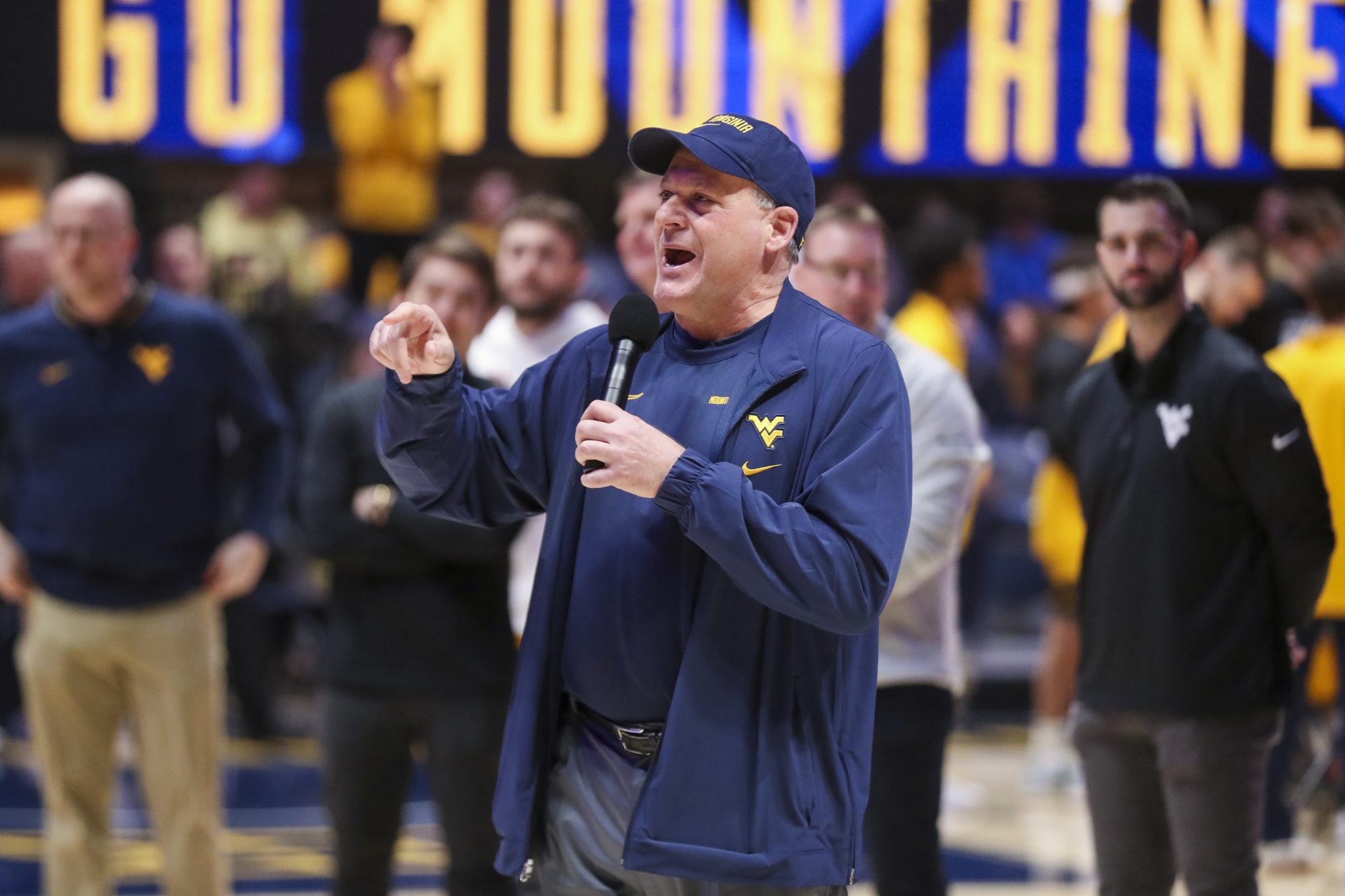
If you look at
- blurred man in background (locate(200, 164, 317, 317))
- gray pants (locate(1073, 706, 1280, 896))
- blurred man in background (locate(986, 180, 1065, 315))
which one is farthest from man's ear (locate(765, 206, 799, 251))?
blurred man in background (locate(986, 180, 1065, 315))

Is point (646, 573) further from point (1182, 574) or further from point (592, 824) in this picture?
point (1182, 574)

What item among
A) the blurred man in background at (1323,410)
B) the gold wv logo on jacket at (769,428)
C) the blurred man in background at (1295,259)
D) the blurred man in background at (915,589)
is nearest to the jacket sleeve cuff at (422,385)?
the gold wv logo on jacket at (769,428)

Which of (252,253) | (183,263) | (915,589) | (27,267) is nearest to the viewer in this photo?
(915,589)

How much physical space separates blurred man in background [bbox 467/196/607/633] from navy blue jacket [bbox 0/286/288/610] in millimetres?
977

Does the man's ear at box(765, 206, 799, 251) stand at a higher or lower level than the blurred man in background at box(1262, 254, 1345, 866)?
higher

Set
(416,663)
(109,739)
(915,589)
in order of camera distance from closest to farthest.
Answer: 1. (915,589)
2. (416,663)
3. (109,739)

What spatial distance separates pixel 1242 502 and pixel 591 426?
2.23 m

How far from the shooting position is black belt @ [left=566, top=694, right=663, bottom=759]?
3420 millimetres

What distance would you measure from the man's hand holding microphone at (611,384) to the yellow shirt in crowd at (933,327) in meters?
4.49

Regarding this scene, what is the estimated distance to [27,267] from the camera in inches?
371

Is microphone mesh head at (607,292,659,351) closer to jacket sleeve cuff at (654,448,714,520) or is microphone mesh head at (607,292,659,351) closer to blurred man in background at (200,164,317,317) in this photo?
jacket sleeve cuff at (654,448,714,520)

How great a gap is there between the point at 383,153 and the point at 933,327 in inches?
161

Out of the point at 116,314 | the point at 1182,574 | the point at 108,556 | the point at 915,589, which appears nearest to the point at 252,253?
the point at 116,314

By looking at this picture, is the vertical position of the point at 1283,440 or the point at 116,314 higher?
the point at 116,314
